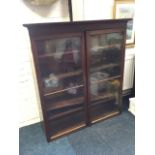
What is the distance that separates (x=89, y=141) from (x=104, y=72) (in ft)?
3.21

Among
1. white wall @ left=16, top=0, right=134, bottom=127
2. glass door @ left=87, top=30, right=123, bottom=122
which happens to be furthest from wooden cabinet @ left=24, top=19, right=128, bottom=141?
white wall @ left=16, top=0, right=134, bottom=127

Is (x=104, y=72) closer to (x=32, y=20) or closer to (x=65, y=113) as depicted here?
(x=65, y=113)

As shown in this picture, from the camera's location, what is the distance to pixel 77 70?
2037 millimetres

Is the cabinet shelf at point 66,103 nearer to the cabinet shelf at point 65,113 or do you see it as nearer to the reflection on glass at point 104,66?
the cabinet shelf at point 65,113

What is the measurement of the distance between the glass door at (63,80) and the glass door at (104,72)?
6.0 inches

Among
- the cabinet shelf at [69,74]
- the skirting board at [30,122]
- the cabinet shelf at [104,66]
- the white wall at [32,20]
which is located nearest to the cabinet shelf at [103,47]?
the cabinet shelf at [104,66]

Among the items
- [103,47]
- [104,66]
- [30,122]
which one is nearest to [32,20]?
[103,47]

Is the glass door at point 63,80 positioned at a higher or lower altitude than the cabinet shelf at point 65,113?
higher

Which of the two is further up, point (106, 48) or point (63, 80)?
point (106, 48)

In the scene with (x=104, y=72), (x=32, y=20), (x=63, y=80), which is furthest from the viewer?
(x=104, y=72)

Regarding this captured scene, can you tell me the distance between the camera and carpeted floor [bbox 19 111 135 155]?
183 cm

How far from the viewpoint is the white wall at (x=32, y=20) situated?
6.32 ft

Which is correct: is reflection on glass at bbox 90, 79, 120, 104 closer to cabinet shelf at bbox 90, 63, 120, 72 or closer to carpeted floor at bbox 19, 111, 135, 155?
cabinet shelf at bbox 90, 63, 120, 72
